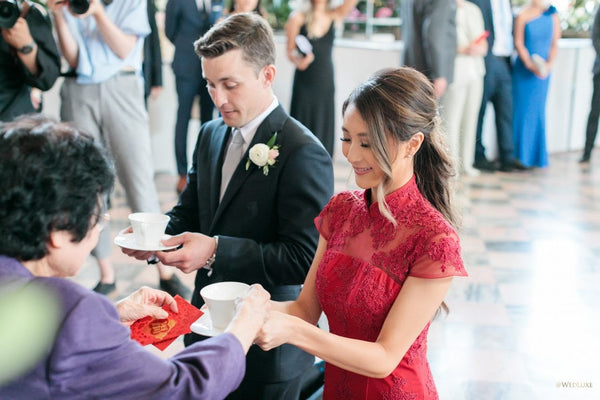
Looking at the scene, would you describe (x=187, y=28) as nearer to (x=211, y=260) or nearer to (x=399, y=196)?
(x=211, y=260)

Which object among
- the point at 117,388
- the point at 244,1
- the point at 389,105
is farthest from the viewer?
the point at 244,1

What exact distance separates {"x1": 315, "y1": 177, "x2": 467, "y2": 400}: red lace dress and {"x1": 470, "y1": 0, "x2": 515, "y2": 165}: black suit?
5.50m

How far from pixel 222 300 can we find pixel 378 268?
1.31 ft

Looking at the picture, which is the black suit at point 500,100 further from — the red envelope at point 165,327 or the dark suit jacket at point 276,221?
the red envelope at point 165,327

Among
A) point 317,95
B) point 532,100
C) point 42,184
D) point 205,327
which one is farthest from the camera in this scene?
point 532,100

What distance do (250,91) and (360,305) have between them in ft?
2.53

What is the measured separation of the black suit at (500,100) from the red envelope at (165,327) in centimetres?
582

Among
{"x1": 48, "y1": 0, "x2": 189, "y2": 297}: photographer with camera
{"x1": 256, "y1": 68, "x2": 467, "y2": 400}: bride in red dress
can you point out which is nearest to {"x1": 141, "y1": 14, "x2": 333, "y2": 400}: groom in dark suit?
{"x1": 256, "y1": 68, "x2": 467, "y2": 400}: bride in red dress

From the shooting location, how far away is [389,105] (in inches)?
64.2

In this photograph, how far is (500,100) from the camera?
7.03 m

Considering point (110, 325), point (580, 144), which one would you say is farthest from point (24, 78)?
point (580, 144)

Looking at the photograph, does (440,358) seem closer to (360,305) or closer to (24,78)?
(360,305)

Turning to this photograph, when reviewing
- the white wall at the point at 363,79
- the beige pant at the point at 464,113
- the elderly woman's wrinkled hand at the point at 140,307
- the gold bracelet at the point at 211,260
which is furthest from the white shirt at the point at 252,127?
the beige pant at the point at 464,113

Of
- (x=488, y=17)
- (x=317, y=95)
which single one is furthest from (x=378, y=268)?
(x=488, y=17)
